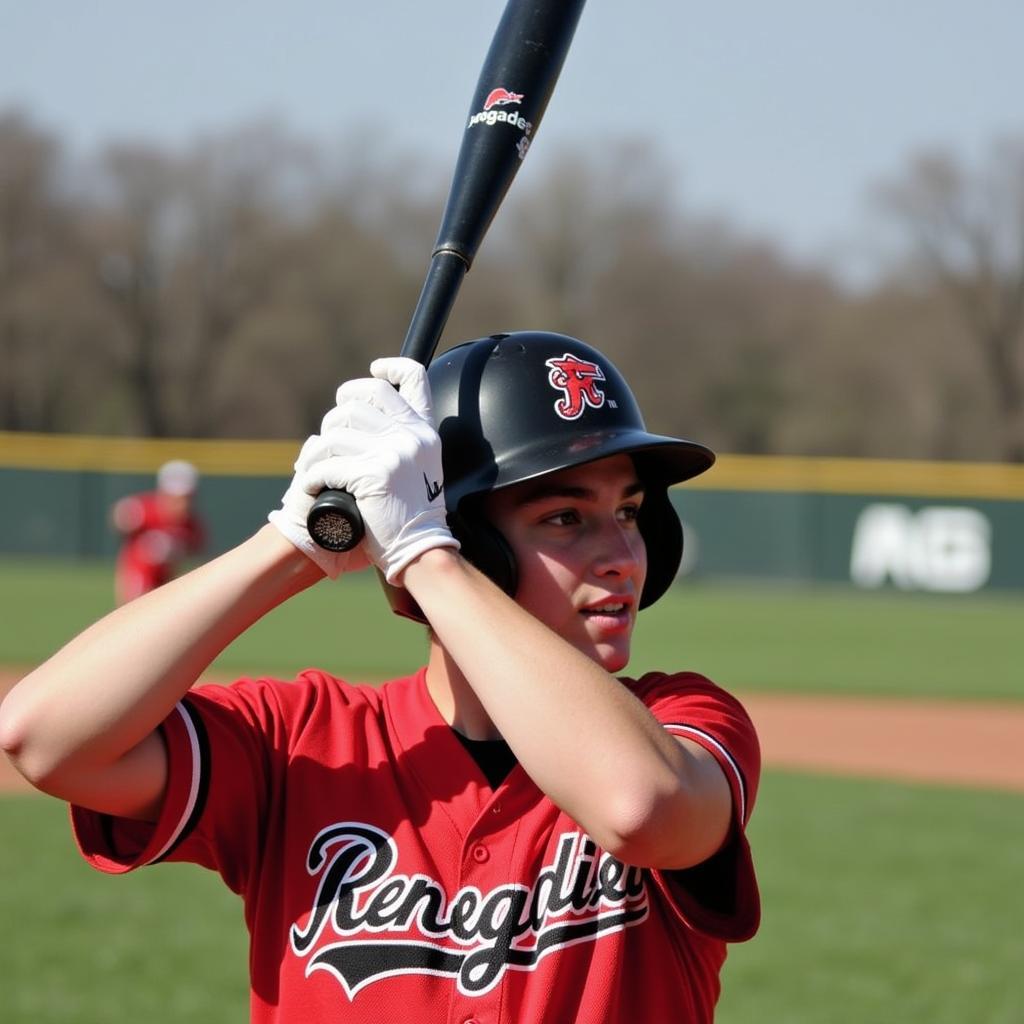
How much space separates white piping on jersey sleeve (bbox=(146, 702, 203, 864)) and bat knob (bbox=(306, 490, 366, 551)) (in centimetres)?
30

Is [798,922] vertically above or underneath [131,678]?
underneath

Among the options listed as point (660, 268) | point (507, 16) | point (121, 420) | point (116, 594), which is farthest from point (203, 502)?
point (507, 16)

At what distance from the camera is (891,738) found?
10727mm

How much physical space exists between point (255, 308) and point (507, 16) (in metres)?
42.4

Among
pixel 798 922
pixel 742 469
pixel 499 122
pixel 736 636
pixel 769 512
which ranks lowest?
pixel 769 512

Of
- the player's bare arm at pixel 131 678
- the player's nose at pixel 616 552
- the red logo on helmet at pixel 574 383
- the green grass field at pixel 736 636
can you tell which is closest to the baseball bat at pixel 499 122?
the red logo on helmet at pixel 574 383

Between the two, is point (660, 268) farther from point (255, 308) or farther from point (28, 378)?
point (28, 378)

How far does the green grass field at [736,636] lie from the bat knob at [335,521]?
10.6m

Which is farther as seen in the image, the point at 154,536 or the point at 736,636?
the point at 736,636

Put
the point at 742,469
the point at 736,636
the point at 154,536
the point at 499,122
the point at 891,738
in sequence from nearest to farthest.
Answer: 1. the point at 499,122
2. the point at 891,738
3. the point at 154,536
4. the point at 736,636
5. the point at 742,469

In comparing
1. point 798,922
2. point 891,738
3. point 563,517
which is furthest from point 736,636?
point 563,517

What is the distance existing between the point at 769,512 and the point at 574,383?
75.2ft

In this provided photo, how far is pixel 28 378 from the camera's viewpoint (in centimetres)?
4172

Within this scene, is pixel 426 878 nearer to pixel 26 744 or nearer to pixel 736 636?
pixel 26 744
